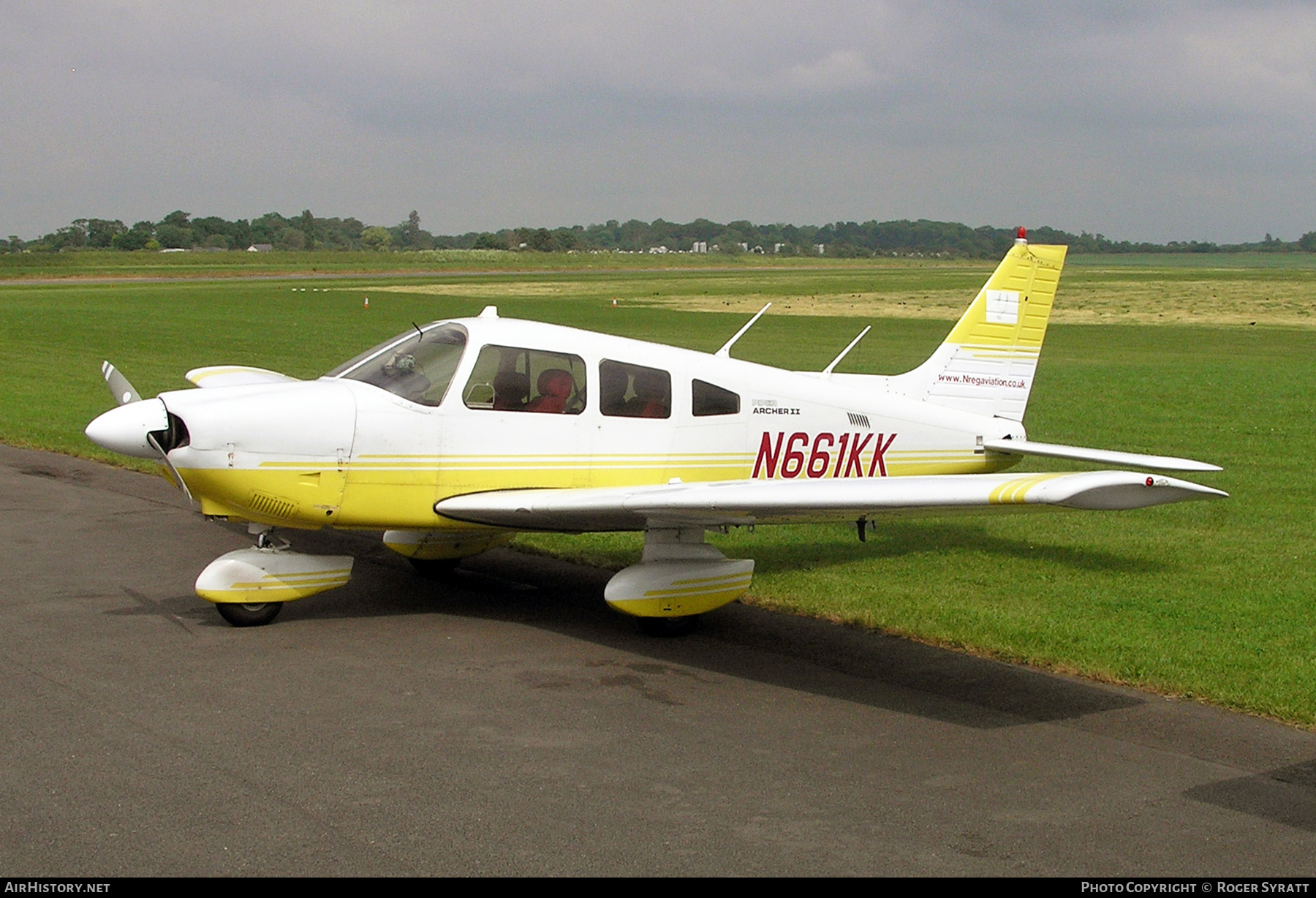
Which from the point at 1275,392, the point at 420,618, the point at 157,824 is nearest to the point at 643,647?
the point at 420,618

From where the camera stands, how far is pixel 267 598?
7922 mm

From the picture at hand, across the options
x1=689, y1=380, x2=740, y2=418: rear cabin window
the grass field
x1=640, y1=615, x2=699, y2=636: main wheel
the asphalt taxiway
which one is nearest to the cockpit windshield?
the asphalt taxiway

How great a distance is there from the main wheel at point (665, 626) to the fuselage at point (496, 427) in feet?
3.39

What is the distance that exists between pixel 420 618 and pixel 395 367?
5.44 ft

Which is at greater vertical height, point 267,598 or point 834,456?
point 834,456

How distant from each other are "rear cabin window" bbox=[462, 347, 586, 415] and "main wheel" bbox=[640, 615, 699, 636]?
149 centimetres

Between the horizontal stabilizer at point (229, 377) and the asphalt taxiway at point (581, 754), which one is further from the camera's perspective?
the horizontal stabilizer at point (229, 377)

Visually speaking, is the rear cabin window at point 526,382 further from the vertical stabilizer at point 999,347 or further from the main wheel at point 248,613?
the vertical stabilizer at point 999,347

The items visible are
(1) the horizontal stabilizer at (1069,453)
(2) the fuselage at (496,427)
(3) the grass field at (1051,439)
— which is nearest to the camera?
(2) the fuselage at (496,427)

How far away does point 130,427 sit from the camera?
293 inches

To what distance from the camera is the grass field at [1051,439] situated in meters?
7.73

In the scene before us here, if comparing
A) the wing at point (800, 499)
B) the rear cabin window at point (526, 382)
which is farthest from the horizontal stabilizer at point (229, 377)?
the wing at point (800, 499)

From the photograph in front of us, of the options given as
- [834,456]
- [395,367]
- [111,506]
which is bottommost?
[111,506]

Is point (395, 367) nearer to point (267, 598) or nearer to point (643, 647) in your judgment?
point (267, 598)
